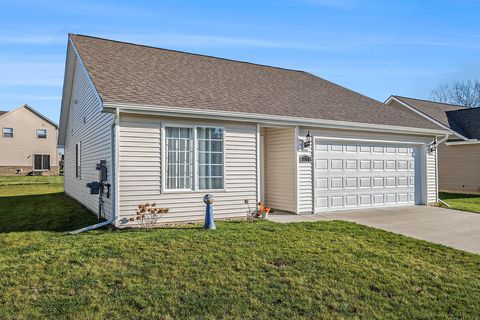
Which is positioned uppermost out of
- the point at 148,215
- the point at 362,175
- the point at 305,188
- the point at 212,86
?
the point at 212,86

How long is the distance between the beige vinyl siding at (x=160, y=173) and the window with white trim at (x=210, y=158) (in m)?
0.15

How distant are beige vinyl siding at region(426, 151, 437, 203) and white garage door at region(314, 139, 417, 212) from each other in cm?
61

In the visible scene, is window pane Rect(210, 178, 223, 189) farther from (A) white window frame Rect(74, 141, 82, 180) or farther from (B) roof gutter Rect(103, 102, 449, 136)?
(A) white window frame Rect(74, 141, 82, 180)

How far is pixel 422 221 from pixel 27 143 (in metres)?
35.5

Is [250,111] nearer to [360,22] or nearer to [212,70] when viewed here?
[212,70]

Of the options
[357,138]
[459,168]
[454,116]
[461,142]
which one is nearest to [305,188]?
[357,138]

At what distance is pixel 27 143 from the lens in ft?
115

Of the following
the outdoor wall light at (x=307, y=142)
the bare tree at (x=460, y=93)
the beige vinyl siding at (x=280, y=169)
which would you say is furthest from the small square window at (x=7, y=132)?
the bare tree at (x=460, y=93)

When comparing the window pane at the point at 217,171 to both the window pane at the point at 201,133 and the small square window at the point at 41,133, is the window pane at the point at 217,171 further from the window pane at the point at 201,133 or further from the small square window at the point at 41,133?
the small square window at the point at 41,133

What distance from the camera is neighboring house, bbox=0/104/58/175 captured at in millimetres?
34031

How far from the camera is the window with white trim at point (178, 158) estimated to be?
8.67 metres

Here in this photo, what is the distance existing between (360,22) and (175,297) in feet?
33.6

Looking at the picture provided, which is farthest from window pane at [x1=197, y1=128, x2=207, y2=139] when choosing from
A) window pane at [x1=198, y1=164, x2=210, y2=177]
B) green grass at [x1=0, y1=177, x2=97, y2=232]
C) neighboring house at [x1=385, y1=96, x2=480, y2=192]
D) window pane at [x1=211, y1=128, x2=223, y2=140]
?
neighboring house at [x1=385, y1=96, x2=480, y2=192]

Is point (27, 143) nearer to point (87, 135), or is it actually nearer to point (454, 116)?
point (87, 135)
